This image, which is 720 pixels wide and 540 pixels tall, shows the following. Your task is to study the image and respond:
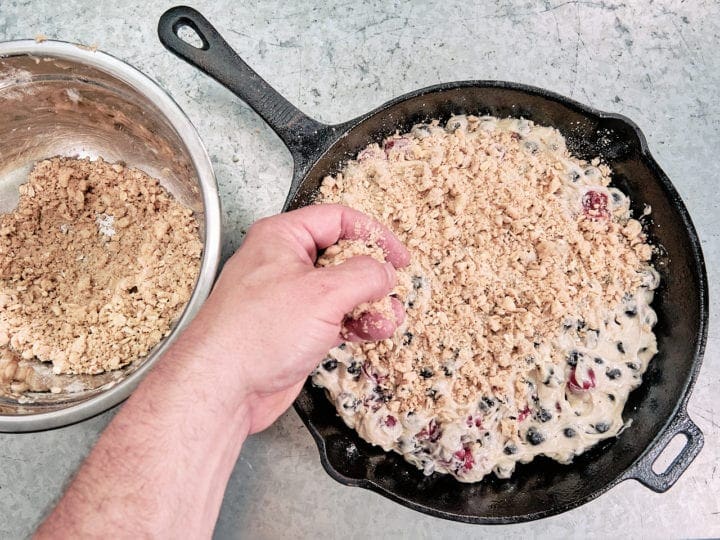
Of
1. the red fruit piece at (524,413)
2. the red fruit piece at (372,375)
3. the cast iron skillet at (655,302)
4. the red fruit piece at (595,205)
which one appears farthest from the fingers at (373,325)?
the red fruit piece at (595,205)

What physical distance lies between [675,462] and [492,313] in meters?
0.48

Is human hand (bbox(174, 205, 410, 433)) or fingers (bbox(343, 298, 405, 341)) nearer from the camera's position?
human hand (bbox(174, 205, 410, 433))

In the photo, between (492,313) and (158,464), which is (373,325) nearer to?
(492,313)

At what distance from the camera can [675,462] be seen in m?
1.16

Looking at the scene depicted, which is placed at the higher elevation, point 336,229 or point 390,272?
point 336,229

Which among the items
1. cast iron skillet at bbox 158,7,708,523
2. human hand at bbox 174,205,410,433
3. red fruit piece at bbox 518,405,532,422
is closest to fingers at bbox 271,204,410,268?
human hand at bbox 174,205,410,433

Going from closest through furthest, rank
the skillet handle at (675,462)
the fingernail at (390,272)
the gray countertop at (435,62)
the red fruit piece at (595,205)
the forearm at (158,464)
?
1. the forearm at (158,464)
2. the fingernail at (390,272)
3. the skillet handle at (675,462)
4. the red fruit piece at (595,205)
5. the gray countertop at (435,62)

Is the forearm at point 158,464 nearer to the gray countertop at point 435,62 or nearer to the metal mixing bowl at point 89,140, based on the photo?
the metal mixing bowl at point 89,140

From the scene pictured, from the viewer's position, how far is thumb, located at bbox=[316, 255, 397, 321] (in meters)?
0.90

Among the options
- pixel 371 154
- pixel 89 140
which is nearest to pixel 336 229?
pixel 371 154

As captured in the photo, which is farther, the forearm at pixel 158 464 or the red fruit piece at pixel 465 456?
Result: the red fruit piece at pixel 465 456

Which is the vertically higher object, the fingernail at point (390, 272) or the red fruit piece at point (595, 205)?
the fingernail at point (390, 272)

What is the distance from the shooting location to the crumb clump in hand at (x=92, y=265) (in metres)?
1.25

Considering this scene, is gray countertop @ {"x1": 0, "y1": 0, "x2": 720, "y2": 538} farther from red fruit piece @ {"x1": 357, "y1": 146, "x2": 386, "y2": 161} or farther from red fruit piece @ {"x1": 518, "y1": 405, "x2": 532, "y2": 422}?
red fruit piece @ {"x1": 518, "y1": 405, "x2": 532, "y2": 422}
